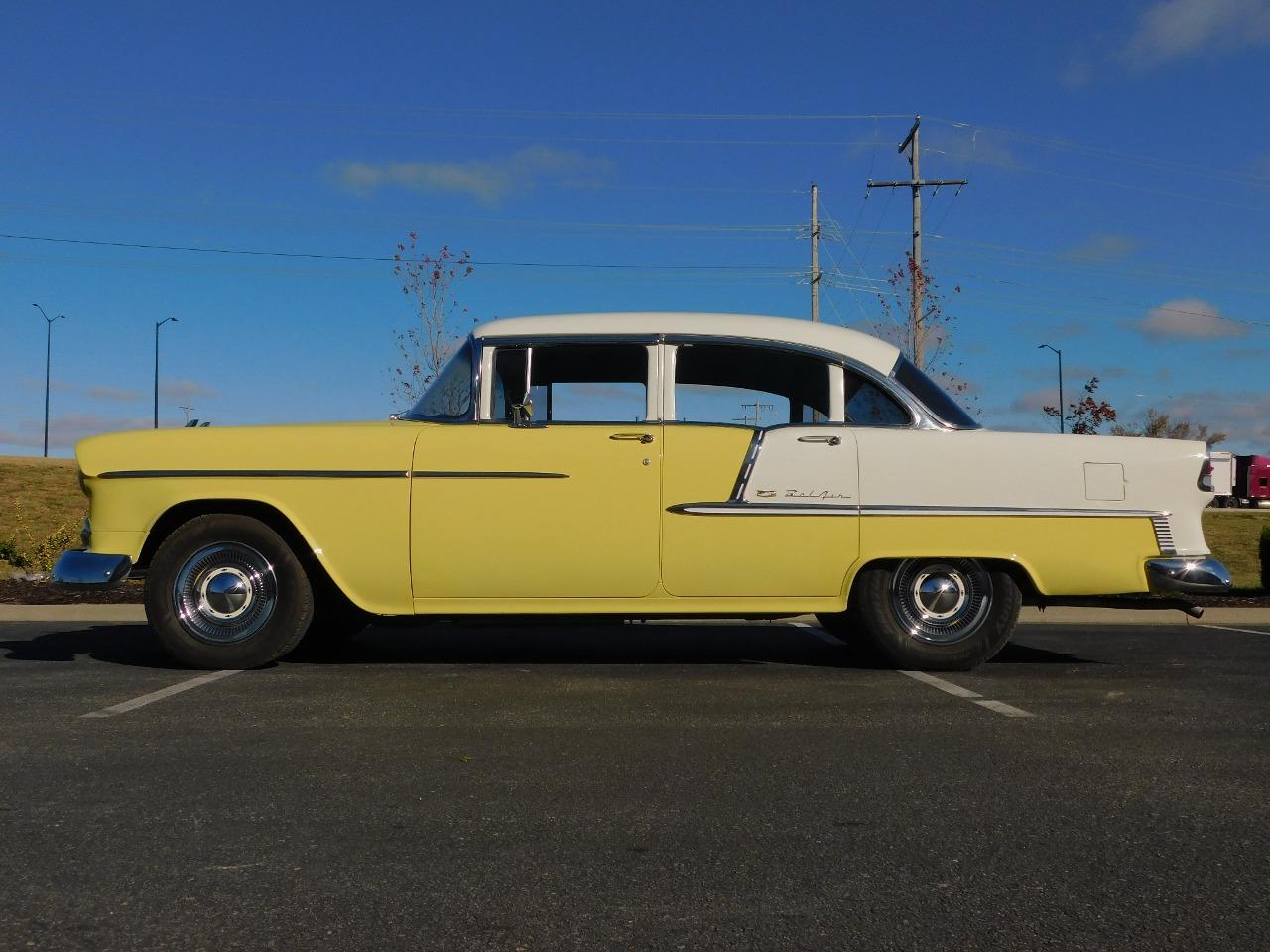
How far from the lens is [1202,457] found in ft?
19.9

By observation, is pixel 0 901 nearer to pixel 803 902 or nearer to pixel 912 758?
pixel 803 902

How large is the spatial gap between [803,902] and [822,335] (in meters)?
4.14

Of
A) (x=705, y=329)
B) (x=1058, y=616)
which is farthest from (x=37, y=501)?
(x=705, y=329)

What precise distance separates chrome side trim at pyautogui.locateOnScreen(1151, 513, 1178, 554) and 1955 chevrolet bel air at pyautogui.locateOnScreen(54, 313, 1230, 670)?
0.01 metres

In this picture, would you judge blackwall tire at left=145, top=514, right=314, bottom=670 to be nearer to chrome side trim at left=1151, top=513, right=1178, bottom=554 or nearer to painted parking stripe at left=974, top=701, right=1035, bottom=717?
painted parking stripe at left=974, top=701, right=1035, bottom=717

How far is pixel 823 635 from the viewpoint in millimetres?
8250

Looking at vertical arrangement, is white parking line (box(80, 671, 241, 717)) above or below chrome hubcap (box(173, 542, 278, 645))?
below

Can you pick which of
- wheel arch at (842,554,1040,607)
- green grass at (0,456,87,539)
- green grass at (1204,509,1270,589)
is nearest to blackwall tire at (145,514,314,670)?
wheel arch at (842,554,1040,607)

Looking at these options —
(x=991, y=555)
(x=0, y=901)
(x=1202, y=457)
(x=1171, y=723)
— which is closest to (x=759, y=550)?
(x=991, y=555)

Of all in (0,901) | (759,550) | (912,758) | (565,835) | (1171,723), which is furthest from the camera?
(759,550)

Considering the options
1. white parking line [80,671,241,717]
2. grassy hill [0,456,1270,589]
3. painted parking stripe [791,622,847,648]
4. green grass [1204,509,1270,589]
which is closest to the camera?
white parking line [80,671,241,717]

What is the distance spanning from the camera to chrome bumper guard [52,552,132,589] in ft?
19.0

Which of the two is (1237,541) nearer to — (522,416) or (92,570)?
(522,416)

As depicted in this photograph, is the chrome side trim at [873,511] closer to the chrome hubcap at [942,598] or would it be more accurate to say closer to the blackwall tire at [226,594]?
the chrome hubcap at [942,598]
